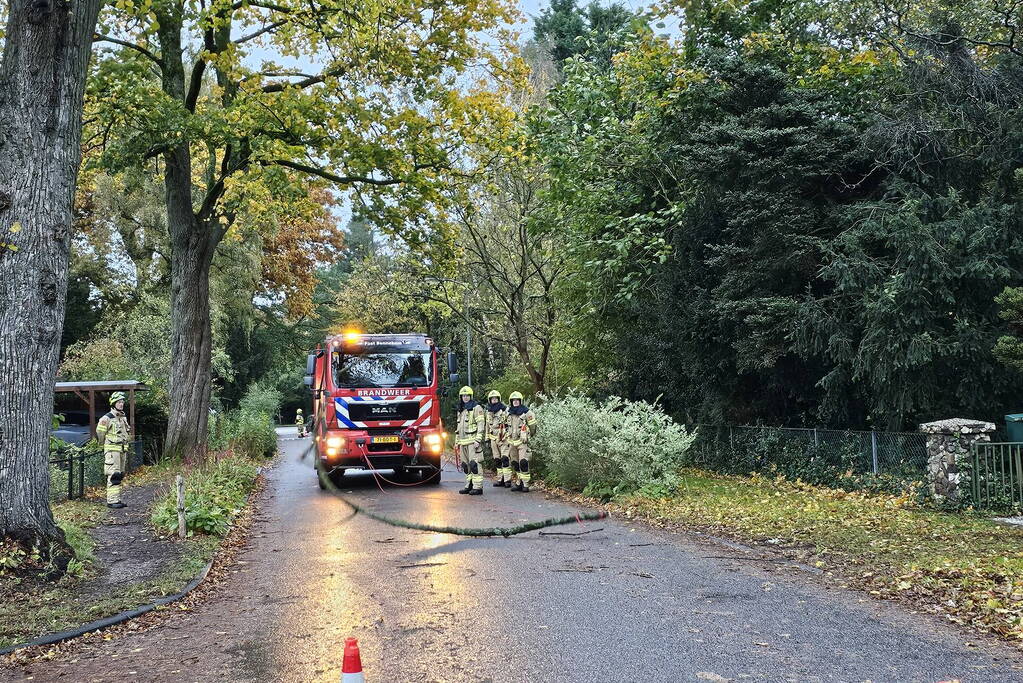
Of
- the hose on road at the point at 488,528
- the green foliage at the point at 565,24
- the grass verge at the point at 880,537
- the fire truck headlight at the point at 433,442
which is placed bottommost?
the hose on road at the point at 488,528

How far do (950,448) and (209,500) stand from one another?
10.6 m

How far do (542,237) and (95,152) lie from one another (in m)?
12.4

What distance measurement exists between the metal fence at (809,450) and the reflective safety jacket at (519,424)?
481 centimetres

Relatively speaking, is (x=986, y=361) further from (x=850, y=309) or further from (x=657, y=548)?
(x=657, y=548)

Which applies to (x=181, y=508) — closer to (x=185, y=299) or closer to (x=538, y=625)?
(x=538, y=625)

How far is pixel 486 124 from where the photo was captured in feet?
62.3

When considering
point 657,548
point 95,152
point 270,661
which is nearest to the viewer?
point 270,661

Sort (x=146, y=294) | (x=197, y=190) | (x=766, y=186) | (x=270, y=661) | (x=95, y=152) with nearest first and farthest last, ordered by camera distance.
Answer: (x=270, y=661), (x=766, y=186), (x=95, y=152), (x=197, y=190), (x=146, y=294)

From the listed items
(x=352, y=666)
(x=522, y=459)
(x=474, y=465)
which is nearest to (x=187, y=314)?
(x=474, y=465)

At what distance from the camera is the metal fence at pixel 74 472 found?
16.1m

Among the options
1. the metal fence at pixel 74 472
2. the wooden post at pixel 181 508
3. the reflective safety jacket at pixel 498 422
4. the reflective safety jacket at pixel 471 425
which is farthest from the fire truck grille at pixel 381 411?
the wooden post at pixel 181 508

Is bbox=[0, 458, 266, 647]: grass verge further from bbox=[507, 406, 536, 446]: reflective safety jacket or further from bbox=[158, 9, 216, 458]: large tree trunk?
bbox=[158, 9, 216, 458]: large tree trunk

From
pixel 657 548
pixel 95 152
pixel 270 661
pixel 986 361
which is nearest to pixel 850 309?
pixel 986 361

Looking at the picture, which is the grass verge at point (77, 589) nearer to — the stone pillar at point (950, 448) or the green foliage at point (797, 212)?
the stone pillar at point (950, 448)
